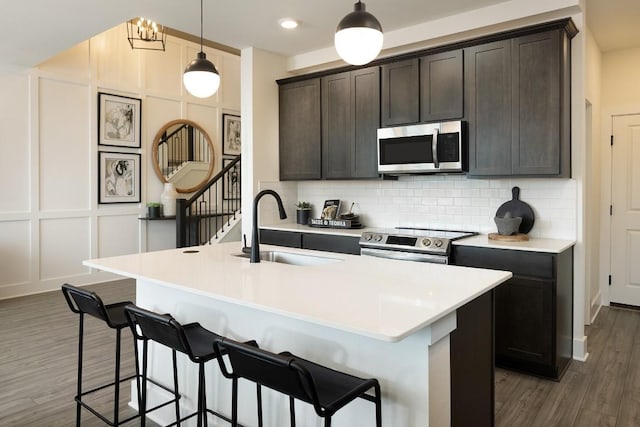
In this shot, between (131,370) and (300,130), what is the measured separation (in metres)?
2.89

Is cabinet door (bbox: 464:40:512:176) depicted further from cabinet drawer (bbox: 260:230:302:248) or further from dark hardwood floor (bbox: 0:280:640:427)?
cabinet drawer (bbox: 260:230:302:248)

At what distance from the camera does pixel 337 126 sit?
4.68 metres

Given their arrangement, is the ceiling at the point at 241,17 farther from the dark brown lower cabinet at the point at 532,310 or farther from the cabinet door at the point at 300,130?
the dark brown lower cabinet at the point at 532,310

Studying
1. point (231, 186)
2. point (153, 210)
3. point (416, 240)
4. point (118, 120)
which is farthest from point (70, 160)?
point (416, 240)

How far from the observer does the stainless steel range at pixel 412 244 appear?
3533mm

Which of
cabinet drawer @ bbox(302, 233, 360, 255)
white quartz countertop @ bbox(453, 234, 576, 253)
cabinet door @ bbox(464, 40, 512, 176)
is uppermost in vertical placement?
cabinet door @ bbox(464, 40, 512, 176)

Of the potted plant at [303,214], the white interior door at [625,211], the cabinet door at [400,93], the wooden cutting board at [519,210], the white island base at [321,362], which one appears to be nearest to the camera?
the white island base at [321,362]

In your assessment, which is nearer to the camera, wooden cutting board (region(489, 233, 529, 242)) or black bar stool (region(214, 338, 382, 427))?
black bar stool (region(214, 338, 382, 427))

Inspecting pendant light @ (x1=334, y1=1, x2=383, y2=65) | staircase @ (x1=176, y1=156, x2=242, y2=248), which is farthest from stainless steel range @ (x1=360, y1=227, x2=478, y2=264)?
staircase @ (x1=176, y1=156, x2=242, y2=248)

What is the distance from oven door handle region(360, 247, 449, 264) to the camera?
11.5ft

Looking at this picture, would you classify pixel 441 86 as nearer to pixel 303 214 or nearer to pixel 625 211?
pixel 303 214

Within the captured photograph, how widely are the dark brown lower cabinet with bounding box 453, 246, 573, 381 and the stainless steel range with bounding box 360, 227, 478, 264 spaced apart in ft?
0.79

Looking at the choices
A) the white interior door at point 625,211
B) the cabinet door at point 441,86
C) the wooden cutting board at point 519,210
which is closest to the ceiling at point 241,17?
the cabinet door at point 441,86

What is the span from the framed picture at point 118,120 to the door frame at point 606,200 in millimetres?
5811
